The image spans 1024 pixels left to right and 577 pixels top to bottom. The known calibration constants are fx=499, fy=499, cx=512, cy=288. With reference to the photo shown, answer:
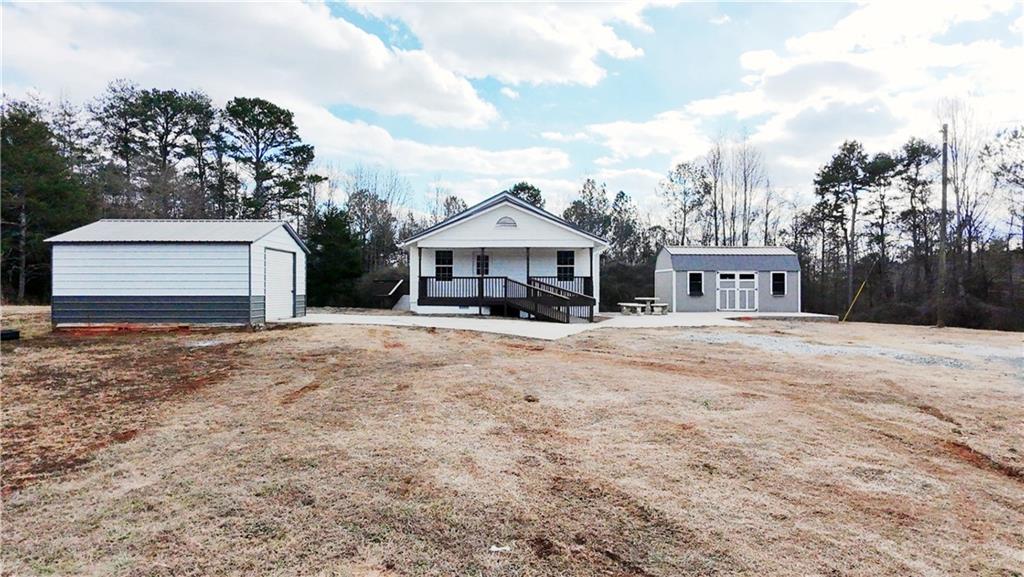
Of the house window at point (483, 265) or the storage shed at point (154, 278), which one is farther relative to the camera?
the house window at point (483, 265)

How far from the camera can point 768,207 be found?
104ft

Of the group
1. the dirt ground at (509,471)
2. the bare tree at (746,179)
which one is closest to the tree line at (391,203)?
the bare tree at (746,179)

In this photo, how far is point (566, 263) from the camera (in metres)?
19.5

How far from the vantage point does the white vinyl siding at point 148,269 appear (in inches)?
481

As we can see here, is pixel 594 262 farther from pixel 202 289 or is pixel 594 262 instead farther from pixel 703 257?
pixel 202 289

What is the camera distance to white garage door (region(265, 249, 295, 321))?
45.4ft

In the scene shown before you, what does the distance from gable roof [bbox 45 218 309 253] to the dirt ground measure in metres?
Answer: 5.86

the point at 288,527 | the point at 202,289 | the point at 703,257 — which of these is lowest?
the point at 288,527

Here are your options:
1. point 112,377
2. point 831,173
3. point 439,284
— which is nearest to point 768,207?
point 831,173

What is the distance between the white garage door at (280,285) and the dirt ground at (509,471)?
266 inches

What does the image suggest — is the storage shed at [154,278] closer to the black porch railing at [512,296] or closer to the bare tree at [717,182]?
the black porch railing at [512,296]

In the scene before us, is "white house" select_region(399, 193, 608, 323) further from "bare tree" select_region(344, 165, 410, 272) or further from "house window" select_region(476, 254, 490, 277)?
"bare tree" select_region(344, 165, 410, 272)

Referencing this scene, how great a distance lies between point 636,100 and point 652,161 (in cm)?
1321

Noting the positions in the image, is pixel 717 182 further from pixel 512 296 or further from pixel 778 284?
pixel 512 296
